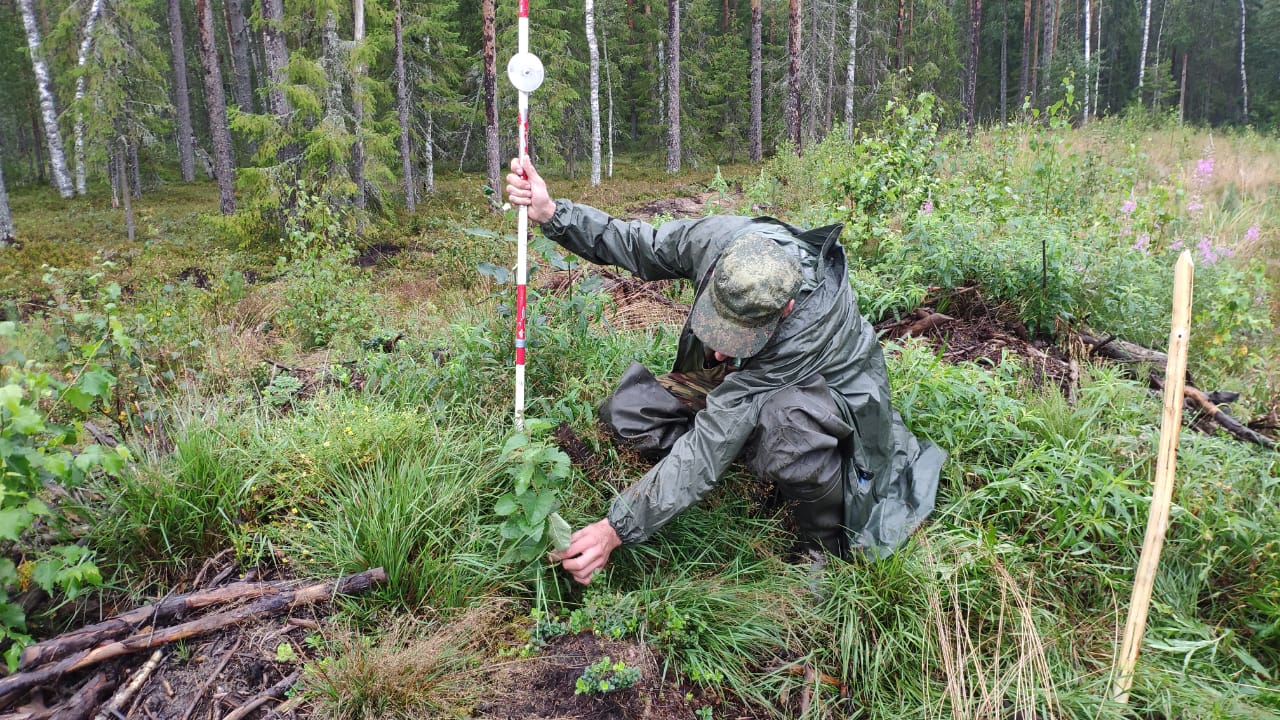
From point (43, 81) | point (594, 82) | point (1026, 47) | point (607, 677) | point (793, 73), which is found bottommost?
point (607, 677)

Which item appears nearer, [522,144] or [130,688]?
[130,688]

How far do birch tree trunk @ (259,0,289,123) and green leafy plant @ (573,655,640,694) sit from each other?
1210cm

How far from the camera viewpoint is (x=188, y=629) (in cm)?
223

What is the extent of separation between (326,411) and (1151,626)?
3622mm

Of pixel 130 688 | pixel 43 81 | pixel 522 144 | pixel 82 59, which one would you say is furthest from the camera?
pixel 43 81

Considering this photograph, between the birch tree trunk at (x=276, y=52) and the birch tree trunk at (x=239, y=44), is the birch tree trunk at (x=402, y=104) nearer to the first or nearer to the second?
the birch tree trunk at (x=276, y=52)

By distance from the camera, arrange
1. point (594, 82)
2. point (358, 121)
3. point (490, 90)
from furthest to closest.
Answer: point (594, 82), point (490, 90), point (358, 121)

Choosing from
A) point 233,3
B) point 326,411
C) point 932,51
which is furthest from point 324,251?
point 932,51

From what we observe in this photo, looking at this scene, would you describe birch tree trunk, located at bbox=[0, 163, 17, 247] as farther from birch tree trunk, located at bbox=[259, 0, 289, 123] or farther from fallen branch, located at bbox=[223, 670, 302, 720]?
fallen branch, located at bbox=[223, 670, 302, 720]

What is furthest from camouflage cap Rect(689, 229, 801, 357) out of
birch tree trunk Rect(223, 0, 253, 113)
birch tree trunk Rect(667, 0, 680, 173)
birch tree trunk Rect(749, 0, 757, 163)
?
birch tree trunk Rect(667, 0, 680, 173)

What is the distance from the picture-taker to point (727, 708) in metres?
2.42

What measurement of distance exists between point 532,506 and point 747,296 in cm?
113

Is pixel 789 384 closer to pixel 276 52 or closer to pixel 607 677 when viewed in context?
pixel 607 677

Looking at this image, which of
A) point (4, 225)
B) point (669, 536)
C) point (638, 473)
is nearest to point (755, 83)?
point (4, 225)
